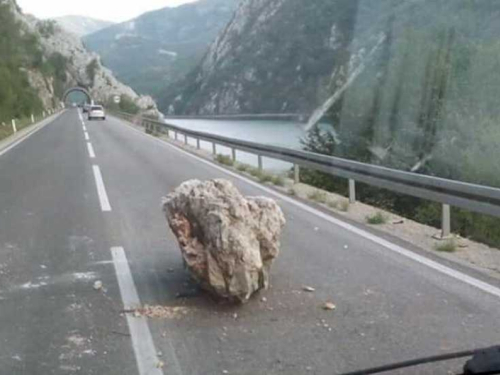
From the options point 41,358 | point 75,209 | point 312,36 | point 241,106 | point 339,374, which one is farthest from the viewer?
point 241,106

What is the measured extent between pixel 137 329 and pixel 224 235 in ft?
3.62

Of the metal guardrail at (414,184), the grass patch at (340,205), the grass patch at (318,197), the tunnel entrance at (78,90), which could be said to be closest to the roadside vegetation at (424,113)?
the metal guardrail at (414,184)

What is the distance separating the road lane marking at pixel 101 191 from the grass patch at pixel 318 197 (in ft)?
11.8

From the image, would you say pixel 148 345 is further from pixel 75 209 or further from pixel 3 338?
pixel 75 209

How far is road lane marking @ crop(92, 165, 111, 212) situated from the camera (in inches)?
491

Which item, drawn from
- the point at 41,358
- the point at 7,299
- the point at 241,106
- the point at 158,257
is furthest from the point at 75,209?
the point at 241,106

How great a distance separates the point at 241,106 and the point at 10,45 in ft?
85.7

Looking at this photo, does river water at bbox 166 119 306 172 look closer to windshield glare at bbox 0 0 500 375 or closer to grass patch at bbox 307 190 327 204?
windshield glare at bbox 0 0 500 375

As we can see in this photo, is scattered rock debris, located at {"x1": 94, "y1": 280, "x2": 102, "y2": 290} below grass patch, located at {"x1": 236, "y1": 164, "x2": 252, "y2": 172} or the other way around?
the other way around

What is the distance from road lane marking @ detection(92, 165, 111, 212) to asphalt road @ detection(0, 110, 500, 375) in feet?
4.97

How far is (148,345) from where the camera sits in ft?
17.6

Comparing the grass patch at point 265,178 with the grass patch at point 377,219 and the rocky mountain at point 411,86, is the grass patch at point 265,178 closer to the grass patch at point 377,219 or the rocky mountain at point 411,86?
the rocky mountain at point 411,86

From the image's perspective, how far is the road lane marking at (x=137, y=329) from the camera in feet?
16.4

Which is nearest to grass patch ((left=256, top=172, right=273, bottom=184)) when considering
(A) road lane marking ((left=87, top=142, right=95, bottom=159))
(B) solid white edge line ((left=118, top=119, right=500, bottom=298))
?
(B) solid white edge line ((left=118, top=119, right=500, bottom=298))
